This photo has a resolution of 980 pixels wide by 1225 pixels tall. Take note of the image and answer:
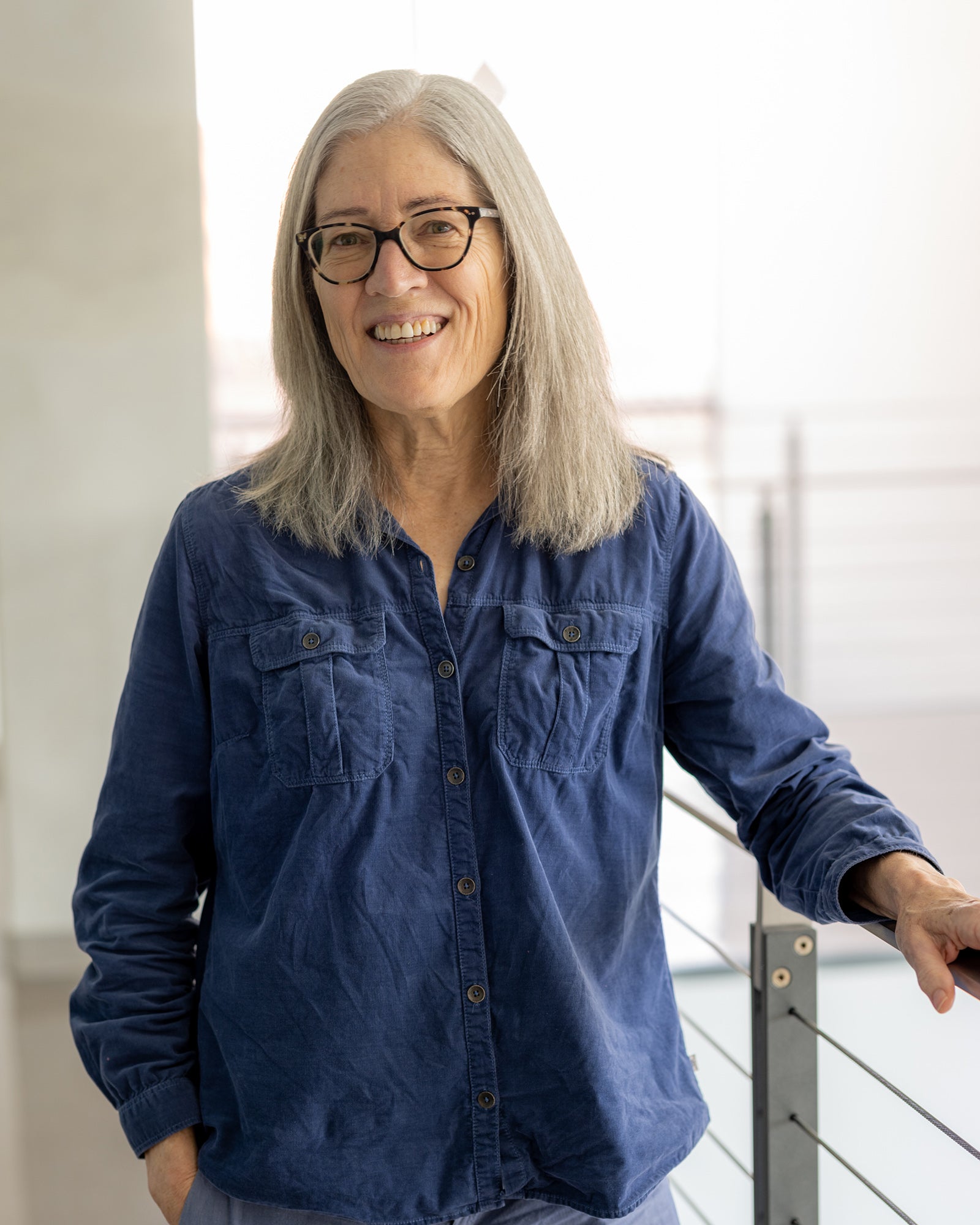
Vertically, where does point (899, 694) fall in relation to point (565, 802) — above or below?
below

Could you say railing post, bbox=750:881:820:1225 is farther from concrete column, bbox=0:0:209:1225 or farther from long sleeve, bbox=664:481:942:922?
concrete column, bbox=0:0:209:1225

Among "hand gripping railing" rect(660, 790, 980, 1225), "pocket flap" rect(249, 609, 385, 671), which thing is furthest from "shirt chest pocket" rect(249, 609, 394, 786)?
"hand gripping railing" rect(660, 790, 980, 1225)

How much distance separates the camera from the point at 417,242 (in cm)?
99

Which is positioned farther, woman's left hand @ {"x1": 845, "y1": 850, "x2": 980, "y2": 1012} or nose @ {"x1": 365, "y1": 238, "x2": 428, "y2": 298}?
→ nose @ {"x1": 365, "y1": 238, "x2": 428, "y2": 298}

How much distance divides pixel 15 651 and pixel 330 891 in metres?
1.13

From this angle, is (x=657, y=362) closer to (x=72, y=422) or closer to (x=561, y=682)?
(x=72, y=422)

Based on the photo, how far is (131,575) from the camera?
74.5 inches

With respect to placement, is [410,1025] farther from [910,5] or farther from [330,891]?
[910,5]

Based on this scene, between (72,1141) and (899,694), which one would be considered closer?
(72,1141)

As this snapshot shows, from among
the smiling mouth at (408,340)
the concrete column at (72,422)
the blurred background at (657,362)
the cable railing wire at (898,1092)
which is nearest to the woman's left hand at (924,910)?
the cable railing wire at (898,1092)

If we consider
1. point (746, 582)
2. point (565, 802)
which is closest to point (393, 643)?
point (565, 802)

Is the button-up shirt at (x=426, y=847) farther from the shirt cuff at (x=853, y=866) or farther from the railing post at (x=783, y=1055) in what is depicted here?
the railing post at (x=783, y=1055)

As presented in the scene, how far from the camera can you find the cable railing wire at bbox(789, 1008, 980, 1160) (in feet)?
2.93

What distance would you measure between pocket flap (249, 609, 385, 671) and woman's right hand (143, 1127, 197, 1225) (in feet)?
1.42
